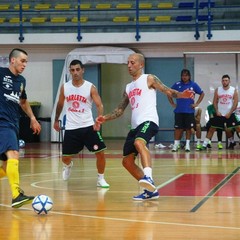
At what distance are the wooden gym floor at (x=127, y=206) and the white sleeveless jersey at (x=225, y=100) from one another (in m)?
4.98

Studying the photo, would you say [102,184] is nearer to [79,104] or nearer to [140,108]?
[79,104]

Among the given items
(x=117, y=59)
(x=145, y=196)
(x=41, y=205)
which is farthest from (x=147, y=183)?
(x=117, y=59)

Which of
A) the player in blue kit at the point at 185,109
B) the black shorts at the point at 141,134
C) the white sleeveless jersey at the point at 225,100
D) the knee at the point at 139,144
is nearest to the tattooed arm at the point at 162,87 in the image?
the black shorts at the point at 141,134

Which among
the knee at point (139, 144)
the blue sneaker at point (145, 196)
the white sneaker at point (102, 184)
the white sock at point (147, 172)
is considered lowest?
the white sneaker at point (102, 184)

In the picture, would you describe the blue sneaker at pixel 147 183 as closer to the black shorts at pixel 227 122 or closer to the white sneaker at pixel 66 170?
the white sneaker at pixel 66 170

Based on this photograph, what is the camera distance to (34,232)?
675 centimetres

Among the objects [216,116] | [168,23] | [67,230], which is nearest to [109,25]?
[168,23]

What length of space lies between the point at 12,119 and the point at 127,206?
1803 millimetres

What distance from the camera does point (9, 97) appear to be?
8.58 metres

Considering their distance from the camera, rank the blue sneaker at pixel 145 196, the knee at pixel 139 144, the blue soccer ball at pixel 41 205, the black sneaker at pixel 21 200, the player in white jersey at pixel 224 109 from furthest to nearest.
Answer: the player in white jersey at pixel 224 109 < the knee at pixel 139 144 < the blue sneaker at pixel 145 196 < the black sneaker at pixel 21 200 < the blue soccer ball at pixel 41 205

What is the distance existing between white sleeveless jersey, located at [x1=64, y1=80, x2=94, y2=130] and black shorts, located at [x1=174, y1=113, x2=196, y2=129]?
8190 mm

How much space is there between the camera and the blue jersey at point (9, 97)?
8.55 m

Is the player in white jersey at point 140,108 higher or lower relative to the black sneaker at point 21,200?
higher

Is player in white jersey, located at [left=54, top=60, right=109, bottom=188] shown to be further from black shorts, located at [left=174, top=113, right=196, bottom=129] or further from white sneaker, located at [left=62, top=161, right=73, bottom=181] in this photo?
black shorts, located at [left=174, top=113, right=196, bottom=129]
